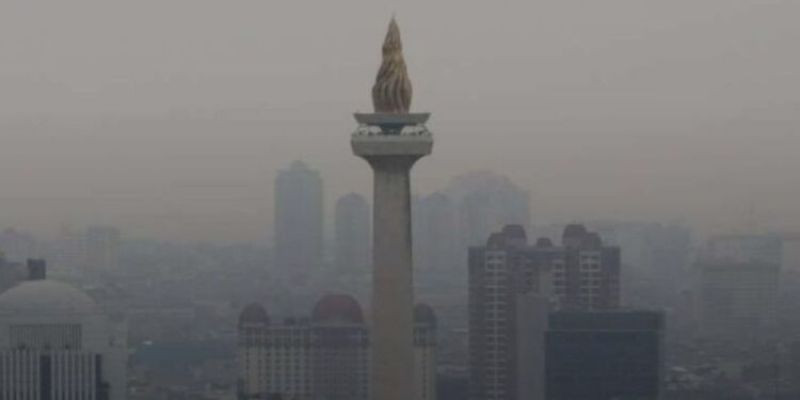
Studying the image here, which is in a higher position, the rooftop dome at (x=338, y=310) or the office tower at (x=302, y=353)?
the rooftop dome at (x=338, y=310)

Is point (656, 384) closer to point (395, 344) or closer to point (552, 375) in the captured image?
point (552, 375)

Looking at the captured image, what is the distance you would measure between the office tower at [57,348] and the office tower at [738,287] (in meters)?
6.67

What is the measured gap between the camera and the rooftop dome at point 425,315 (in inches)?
966

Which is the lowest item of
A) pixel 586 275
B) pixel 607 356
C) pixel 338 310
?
pixel 607 356

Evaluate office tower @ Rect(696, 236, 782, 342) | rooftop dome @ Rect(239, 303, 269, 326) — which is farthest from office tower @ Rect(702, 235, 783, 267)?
rooftop dome @ Rect(239, 303, 269, 326)

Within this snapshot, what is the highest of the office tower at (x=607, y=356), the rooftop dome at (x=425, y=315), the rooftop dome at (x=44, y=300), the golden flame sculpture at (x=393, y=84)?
the golden flame sculpture at (x=393, y=84)

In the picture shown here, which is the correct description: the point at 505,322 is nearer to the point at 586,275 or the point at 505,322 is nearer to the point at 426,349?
the point at 586,275

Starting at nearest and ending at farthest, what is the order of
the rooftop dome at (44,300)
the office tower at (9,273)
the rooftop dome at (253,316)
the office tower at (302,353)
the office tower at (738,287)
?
the office tower at (738,287)
the office tower at (302,353)
the rooftop dome at (253,316)
the office tower at (9,273)
the rooftop dome at (44,300)

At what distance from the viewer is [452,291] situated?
28016 mm

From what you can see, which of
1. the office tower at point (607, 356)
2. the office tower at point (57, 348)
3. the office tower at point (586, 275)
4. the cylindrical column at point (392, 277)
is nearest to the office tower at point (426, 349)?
the office tower at point (607, 356)

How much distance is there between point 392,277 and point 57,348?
16.1 meters

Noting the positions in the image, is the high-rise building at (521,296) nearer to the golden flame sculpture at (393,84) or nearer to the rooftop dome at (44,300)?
the rooftop dome at (44,300)

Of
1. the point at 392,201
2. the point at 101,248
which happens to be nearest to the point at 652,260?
the point at 101,248

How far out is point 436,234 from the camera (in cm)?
2662
